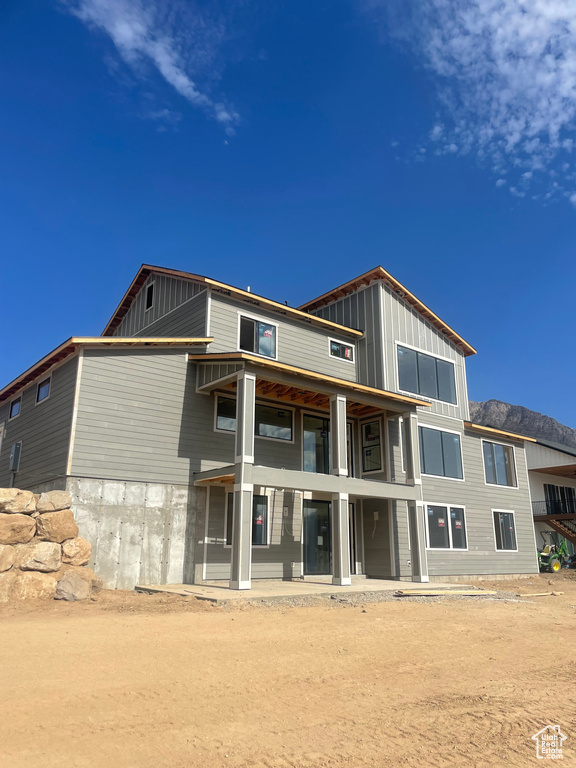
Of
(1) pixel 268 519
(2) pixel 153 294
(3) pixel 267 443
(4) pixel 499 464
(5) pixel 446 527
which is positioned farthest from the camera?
(4) pixel 499 464

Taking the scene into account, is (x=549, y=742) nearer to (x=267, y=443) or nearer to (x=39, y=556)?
(x=39, y=556)

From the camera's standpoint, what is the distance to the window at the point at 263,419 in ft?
54.0

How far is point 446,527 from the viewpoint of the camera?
795 inches

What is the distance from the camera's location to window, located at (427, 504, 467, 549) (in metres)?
19.7

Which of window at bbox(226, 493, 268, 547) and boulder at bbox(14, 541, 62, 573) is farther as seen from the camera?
window at bbox(226, 493, 268, 547)

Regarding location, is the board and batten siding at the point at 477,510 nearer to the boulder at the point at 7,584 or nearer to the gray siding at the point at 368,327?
the gray siding at the point at 368,327

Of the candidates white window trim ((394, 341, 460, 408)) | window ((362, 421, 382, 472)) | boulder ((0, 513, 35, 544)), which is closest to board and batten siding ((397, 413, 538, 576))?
white window trim ((394, 341, 460, 408))

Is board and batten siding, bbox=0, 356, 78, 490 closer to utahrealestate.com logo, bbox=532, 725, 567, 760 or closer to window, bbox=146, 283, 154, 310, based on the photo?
window, bbox=146, 283, 154, 310

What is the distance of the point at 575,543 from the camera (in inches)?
1129

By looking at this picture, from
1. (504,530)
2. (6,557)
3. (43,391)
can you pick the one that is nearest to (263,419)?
(43,391)

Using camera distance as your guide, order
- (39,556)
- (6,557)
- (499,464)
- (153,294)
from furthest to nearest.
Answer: (499,464) → (153,294) → (39,556) → (6,557)

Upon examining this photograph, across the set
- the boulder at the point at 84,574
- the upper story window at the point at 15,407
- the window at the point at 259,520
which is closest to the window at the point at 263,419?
the window at the point at 259,520

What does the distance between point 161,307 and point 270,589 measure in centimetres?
1060

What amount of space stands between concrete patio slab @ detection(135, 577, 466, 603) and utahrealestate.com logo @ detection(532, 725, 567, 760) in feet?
24.6
